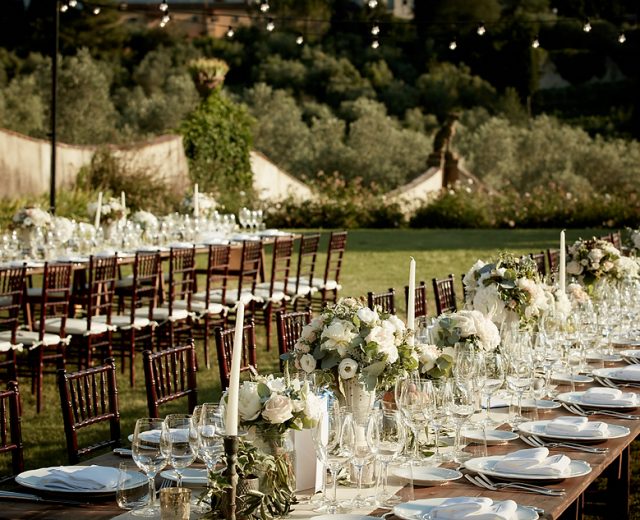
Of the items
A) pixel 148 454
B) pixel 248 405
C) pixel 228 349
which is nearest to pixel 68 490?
pixel 148 454

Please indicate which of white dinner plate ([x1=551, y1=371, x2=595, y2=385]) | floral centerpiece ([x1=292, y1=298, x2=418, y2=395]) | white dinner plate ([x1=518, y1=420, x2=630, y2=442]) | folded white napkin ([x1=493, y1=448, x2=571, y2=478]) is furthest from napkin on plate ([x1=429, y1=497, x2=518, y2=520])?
white dinner plate ([x1=551, y1=371, x2=595, y2=385])

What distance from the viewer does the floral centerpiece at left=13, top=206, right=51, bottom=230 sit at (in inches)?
364

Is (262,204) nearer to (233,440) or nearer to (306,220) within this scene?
(306,220)

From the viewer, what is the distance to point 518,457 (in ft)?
10.7

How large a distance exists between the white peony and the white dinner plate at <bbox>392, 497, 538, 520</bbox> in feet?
2.04

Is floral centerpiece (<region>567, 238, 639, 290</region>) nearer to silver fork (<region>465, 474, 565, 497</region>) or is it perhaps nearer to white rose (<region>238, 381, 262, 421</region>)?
silver fork (<region>465, 474, 565, 497</region>)

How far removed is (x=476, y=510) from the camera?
9.07 ft

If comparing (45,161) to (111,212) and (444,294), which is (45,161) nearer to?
(111,212)

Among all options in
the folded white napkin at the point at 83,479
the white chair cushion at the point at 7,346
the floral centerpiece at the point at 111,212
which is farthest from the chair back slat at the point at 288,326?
the floral centerpiece at the point at 111,212

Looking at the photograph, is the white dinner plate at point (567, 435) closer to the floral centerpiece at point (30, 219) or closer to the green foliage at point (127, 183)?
the floral centerpiece at point (30, 219)

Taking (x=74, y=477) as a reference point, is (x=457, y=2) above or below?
above

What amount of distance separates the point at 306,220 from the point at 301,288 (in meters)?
11.4

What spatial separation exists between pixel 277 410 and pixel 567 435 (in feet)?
3.96

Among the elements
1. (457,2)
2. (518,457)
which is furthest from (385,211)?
(457,2)
